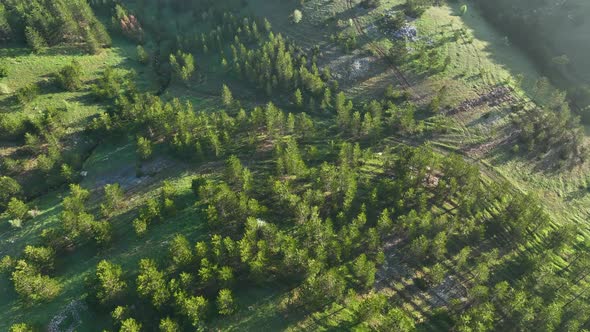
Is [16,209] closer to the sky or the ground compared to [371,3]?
closer to the ground

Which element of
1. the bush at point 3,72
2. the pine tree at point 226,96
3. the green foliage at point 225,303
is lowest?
the green foliage at point 225,303

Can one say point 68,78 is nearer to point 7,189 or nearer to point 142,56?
point 142,56

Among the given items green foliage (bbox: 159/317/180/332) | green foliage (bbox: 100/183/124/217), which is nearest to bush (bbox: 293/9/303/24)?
green foliage (bbox: 100/183/124/217)

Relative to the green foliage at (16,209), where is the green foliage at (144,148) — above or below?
above

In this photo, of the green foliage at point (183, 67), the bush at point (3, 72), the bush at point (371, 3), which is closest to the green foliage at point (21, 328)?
the bush at point (3, 72)

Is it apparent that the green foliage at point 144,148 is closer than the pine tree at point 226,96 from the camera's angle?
Yes

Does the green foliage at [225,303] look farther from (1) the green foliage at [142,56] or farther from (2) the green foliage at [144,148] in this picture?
(1) the green foliage at [142,56]

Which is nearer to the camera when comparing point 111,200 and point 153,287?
point 153,287

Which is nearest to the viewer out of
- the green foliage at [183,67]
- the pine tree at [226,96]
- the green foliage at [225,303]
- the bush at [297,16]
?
the green foliage at [225,303]

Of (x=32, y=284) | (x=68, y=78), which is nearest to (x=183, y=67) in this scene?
(x=68, y=78)
